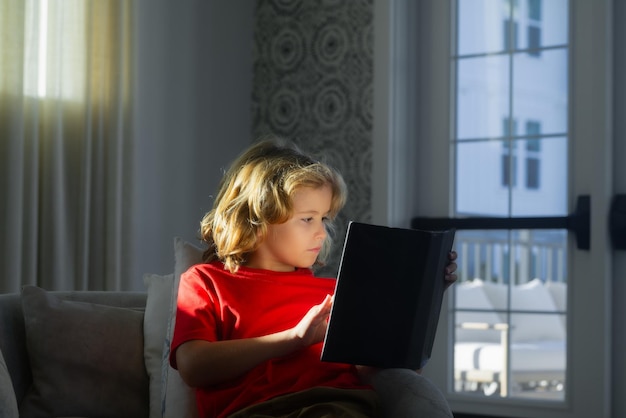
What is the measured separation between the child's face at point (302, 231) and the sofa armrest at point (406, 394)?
29cm

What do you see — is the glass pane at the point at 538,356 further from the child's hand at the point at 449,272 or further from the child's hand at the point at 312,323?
the child's hand at the point at 312,323

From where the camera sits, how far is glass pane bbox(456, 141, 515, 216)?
337 cm

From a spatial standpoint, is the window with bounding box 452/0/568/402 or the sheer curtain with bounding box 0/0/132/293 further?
the window with bounding box 452/0/568/402

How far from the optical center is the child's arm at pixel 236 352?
5.00ft

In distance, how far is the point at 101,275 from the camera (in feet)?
9.89

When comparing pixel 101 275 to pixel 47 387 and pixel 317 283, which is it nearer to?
pixel 47 387

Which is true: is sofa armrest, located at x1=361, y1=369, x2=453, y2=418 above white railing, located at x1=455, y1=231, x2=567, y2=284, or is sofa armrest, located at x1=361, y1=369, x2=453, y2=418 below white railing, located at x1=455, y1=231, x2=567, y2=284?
below

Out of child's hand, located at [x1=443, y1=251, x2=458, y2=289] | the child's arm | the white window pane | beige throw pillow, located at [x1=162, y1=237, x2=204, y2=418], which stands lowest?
beige throw pillow, located at [x1=162, y1=237, x2=204, y2=418]

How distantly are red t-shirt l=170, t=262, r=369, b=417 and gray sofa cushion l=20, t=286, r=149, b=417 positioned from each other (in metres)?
0.34

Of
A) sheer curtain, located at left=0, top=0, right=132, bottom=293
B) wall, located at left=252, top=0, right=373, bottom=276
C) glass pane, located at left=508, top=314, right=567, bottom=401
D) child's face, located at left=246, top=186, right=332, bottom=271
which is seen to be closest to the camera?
child's face, located at left=246, top=186, right=332, bottom=271

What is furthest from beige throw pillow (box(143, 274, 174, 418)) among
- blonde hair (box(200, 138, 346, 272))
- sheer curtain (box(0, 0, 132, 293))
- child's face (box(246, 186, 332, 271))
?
sheer curtain (box(0, 0, 132, 293))

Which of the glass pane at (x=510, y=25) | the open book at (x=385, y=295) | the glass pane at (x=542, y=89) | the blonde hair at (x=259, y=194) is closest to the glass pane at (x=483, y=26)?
the glass pane at (x=510, y=25)

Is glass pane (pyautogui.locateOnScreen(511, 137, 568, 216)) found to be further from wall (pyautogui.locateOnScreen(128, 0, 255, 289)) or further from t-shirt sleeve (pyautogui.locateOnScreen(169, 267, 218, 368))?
t-shirt sleeve (pyautogui.locateOnScreen(169, 267, 218, 368))

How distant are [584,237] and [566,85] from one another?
2.02 ft
